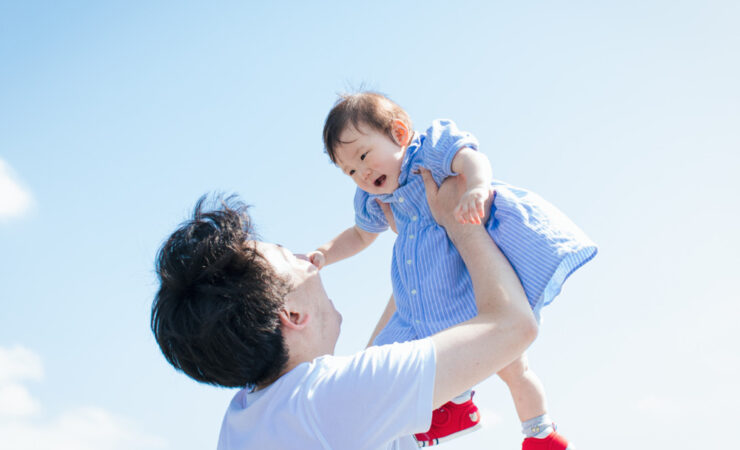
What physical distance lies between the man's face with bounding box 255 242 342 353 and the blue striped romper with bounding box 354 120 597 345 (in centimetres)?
62

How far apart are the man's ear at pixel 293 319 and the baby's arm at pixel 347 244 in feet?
4.52

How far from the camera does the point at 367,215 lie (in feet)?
11.8

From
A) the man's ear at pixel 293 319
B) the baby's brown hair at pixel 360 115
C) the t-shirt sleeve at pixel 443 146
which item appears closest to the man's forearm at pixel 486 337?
the man's ear at pixel 293 319

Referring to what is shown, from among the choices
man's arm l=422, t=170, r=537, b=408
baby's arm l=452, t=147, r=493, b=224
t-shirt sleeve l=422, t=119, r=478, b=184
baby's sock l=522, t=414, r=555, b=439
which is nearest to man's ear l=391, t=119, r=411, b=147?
t-shirt sleeve l=422, t=119, r=478, b=184

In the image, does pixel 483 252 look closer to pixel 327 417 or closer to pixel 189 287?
pixel 327 417

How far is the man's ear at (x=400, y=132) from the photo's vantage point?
130 inches

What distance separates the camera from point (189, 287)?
6.84ft

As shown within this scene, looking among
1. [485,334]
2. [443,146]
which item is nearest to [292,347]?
[485,334]

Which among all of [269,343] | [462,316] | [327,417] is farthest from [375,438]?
[462,316]

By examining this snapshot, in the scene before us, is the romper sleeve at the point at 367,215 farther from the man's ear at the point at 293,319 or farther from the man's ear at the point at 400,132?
the man's ear at the point at 293,319

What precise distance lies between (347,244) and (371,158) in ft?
2.16

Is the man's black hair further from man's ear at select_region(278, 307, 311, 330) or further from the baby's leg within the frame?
the baby's leg

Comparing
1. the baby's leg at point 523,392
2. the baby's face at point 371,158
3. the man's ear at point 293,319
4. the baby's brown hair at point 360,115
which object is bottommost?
the baby's leg at point 523,392

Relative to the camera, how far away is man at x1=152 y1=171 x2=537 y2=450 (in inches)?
Result: 72.4
